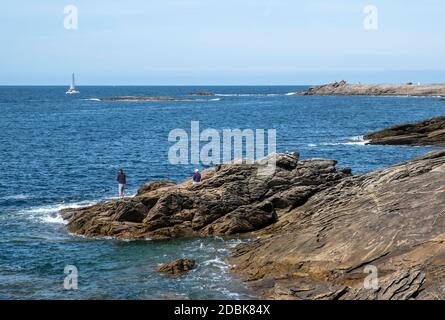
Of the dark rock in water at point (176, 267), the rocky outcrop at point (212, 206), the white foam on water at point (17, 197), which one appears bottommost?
the dark rock in water at point (176, 267)

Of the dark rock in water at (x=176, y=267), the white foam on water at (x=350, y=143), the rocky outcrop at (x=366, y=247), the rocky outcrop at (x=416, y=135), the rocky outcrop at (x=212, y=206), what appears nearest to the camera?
the rocky outcrop at (x=366, y=247)

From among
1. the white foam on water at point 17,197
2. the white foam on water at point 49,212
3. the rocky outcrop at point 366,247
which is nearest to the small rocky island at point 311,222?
the rocky outcrop at point 366,247

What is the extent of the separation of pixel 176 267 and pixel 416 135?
52776 millimetres

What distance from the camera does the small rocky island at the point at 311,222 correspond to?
925 inches

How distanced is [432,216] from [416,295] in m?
5.80

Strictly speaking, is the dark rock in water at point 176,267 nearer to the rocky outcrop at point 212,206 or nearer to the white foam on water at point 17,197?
the rocky outcrop at point 212,206

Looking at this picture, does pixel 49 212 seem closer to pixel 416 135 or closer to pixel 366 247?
pixel 366 247

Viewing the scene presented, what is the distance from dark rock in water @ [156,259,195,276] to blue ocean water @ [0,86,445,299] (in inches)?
20.3

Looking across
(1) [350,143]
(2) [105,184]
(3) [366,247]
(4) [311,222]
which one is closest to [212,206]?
(4) [311,222]

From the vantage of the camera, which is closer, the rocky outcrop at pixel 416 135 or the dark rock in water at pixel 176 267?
the dark rock in water at pixel 176 267

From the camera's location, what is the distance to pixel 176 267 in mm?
27969

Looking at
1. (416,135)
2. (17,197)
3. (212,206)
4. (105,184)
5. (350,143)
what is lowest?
(17,197)

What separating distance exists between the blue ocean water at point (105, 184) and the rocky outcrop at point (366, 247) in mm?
2016
